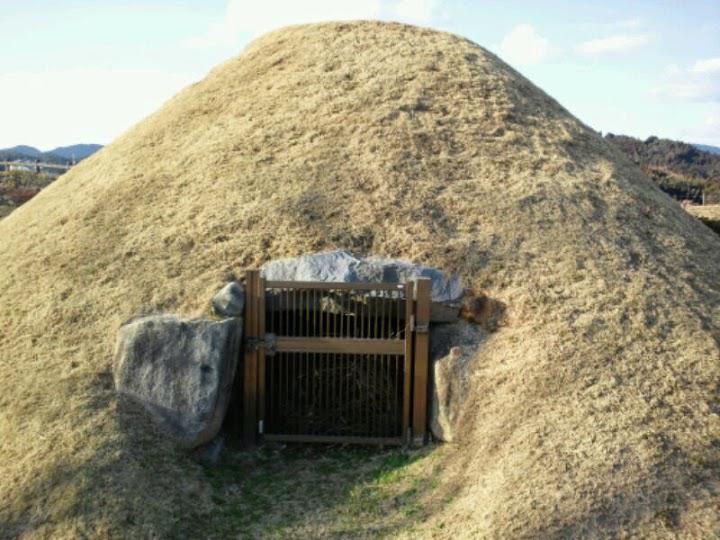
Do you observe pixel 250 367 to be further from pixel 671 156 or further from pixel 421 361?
pixel 671 156

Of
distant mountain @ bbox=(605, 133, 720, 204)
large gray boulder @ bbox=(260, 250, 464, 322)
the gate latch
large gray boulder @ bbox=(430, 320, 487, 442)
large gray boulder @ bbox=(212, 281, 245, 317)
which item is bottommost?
large gray boulder @ bbox=(430, 320, 487, 442)

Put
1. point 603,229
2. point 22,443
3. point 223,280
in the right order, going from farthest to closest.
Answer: point 603,229, point 223,280, point 22,443

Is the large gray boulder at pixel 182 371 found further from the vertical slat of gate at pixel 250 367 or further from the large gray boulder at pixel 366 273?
the large gray boulder at pixel 366 273

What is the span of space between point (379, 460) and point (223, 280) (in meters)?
2.68

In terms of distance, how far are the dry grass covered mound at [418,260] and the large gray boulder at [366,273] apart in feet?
1.09

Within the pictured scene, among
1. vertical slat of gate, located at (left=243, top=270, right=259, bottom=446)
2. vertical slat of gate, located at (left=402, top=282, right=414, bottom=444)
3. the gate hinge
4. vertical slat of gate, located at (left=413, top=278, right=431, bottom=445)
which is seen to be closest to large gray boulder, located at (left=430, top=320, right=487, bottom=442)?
vertical slat of gate, located at (left=413, top=278, right=431, bottom=445)

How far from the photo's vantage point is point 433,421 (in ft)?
26.2

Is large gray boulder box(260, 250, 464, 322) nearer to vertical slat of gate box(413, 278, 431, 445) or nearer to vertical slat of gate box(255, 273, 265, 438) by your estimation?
vertical slat of gate box(413, 278, 431, 445)

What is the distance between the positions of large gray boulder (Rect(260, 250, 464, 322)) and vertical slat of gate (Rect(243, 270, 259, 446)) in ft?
1.87

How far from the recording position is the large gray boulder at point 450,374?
781 cm

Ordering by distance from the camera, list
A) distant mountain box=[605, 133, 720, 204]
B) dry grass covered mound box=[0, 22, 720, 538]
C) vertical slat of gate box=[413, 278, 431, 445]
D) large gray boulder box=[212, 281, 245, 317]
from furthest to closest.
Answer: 1. distant mountain box=[605, 133, 720, 204]
2. large gray boulder box=[212, 281, 245, 317]
3. vertical slat of gate box=[413, 278, 431, 445]
4. dry grass covered mound box=[0, 22, 720, 538]

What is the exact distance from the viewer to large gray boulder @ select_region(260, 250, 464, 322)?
8406 mm

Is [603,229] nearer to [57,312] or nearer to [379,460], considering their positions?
[379,460]

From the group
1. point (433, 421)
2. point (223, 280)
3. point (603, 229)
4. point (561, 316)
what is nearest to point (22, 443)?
point (223, 280)
